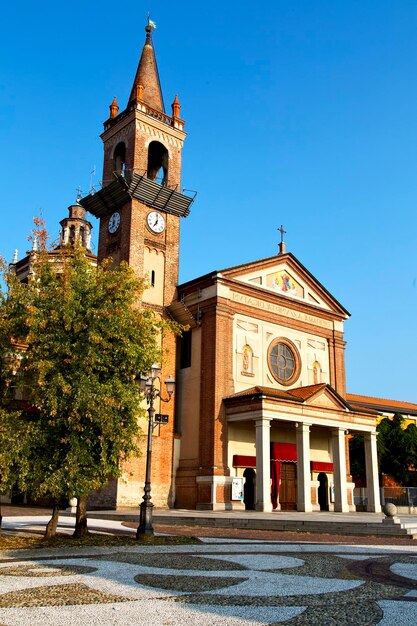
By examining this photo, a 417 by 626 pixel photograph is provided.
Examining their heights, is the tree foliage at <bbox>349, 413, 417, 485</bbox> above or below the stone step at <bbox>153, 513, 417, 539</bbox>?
above

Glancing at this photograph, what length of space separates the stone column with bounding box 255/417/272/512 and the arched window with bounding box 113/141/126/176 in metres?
19.3

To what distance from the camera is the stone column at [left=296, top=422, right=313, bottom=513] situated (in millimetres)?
31250

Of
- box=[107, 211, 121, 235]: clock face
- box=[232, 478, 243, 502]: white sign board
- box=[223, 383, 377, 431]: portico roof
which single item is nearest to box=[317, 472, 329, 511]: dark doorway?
box=[223, 383, 377, 431]: portico roof

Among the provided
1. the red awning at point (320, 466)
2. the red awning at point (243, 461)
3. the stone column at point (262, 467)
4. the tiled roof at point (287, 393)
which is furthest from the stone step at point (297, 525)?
the red awning at point (320, 466)

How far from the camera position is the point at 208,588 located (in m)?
9.13

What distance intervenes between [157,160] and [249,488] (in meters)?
22.4

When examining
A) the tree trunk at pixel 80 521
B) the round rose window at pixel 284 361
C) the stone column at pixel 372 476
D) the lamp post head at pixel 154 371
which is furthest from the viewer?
the round rose window at pixel 284 361

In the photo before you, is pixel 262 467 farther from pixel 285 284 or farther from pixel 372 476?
pixel 285 284

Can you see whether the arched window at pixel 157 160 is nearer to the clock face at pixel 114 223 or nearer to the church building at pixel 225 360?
the church building at pixel 225 360

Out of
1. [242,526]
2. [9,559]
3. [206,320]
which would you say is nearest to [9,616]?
[9,559]

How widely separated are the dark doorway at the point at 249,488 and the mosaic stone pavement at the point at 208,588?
19.4 meters

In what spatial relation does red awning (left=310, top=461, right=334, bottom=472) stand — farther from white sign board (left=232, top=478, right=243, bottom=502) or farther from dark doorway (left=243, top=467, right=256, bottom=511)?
white sign board (left=232, top=478, right=243, bottom=502)

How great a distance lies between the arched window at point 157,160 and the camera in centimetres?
3955

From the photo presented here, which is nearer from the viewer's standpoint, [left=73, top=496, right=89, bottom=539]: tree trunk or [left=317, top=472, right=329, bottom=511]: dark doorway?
[left=73, top=496, right=89, bottom=539]: tree trunk
